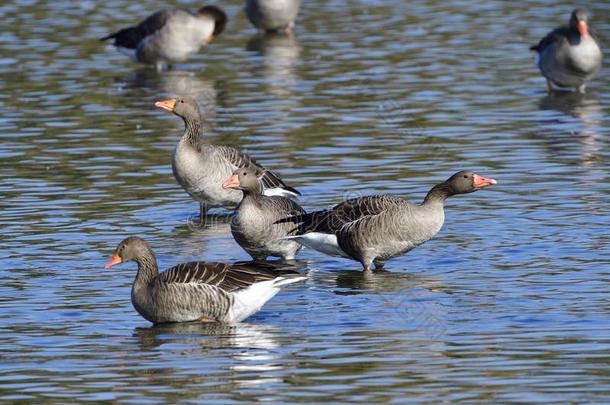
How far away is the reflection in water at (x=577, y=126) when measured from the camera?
23586 millimetres

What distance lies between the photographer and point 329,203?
66.8ft

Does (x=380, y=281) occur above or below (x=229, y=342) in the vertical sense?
below

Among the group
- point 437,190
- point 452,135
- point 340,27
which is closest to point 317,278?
point 437,190

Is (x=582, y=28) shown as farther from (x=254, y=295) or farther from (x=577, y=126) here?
(x=254, y=295)

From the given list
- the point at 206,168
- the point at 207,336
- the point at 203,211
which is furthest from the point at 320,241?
the point at 203,211

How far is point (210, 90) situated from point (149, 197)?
9859 millimetres

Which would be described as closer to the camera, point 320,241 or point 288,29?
point 320,241

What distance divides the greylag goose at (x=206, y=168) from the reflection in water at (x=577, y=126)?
19.1 feet

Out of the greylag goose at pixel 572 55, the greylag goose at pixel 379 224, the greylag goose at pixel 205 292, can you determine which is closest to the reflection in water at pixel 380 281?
the greylag goose at pixel 379 224

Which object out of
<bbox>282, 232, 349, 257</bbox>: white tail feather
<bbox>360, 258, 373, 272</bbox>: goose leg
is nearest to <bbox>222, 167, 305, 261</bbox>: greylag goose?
<bbox>282, 232, 349, 257</bbox>: white tail feather

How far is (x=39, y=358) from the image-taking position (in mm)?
13109

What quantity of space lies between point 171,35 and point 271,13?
5.70 meters

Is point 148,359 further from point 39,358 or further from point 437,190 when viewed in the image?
point 437,190

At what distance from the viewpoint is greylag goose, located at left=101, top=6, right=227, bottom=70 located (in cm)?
3366
